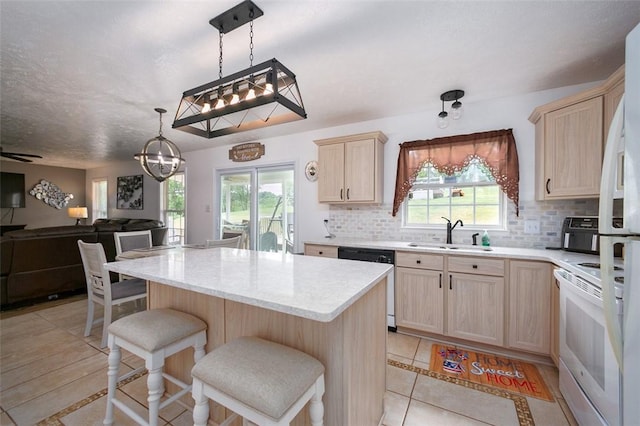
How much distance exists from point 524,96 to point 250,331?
131 inches

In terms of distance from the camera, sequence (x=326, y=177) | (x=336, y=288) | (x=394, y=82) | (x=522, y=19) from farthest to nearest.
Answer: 1. (x=326, y=177)
2. (x=394, y=82)
3. (x=522, y=19)
4. (x=336, y=288)

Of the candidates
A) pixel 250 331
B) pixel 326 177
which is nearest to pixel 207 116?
pixel 250 331

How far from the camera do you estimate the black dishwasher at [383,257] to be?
2.73m

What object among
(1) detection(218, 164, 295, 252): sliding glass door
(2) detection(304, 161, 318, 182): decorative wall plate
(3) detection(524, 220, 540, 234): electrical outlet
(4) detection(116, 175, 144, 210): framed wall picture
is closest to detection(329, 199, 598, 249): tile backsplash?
(3) detection(524, 220, 540, 234): electrical outlet

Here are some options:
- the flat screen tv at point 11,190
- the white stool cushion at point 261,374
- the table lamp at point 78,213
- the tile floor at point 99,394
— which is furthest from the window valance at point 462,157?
the flat screen tv at point 11,190

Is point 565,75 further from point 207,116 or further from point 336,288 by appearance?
point 207,116

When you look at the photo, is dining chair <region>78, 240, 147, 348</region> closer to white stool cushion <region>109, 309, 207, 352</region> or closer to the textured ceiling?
white stool cushion <region>109, 309, 207, 352</region>

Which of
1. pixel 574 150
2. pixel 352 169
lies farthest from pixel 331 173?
pixel 574 150

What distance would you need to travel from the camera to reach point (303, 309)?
889 millimetres

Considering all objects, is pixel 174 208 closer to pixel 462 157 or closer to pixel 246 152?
pixel 246 152

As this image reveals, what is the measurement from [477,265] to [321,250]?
161 cm

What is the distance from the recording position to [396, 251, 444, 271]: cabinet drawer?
2529 millimetres

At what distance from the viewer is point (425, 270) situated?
2.58 meters

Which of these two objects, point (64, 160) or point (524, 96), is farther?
point (64, 160)
